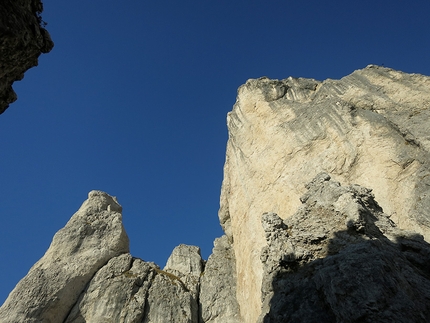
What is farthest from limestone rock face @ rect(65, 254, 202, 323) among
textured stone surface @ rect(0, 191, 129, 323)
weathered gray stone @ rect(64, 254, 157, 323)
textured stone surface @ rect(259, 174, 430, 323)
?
textured stone surface @ rect(259, 174, 430, 323)

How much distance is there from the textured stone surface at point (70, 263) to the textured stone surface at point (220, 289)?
9649 mm

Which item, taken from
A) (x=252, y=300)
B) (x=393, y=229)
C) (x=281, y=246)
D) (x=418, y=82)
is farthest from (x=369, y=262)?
(x=418, y=82)

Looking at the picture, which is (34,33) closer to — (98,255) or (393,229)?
(393,229)

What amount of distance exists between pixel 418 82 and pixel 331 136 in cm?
1020

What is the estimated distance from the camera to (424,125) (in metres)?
25.5

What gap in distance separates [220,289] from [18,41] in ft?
100

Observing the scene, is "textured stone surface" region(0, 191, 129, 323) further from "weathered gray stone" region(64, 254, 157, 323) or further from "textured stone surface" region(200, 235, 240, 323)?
"textured stone surface" region(200, 235, 240, 323)

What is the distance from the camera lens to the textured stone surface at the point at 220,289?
102 ft

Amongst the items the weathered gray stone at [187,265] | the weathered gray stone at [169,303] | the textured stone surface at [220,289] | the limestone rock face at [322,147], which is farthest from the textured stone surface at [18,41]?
the weathered gray stone at [187,265]

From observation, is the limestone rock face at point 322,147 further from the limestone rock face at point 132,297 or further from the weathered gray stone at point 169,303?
the limestone rock face at point 132,297

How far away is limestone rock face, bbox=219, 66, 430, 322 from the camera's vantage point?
80.0ft

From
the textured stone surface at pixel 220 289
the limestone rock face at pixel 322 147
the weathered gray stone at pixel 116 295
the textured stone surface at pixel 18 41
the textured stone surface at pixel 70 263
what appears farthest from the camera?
the textured stone surface at pixel 220 289

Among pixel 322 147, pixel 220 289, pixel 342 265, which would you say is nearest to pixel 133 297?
pixel 220 289

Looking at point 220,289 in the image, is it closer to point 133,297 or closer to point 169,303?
point 169,303
